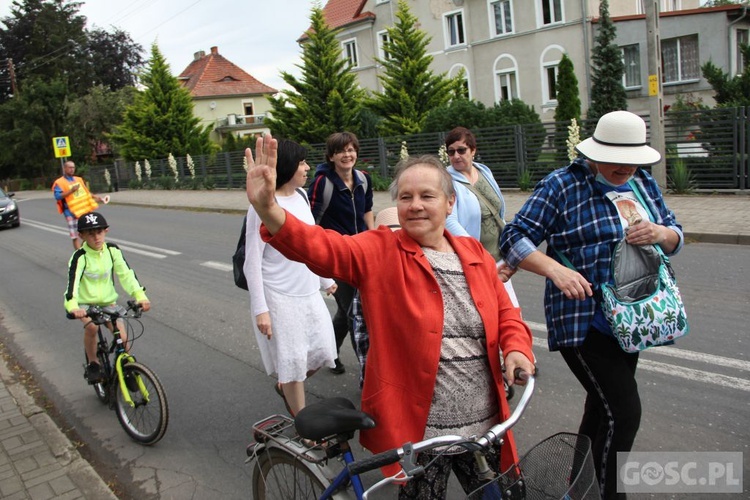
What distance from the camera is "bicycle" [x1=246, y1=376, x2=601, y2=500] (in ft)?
6.33

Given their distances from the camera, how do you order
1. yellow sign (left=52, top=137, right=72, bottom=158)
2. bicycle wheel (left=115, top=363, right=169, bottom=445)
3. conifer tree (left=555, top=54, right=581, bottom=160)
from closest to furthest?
bicycle wheel (left=115, top=363, right=169, bottom=445)
conifer tree (left=555, top=54, right=581, bottom=160)
yellow sign (left=52, top=137, right=72, bottom=158)

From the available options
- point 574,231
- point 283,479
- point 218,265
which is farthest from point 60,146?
point 574,231

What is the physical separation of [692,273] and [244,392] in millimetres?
5714

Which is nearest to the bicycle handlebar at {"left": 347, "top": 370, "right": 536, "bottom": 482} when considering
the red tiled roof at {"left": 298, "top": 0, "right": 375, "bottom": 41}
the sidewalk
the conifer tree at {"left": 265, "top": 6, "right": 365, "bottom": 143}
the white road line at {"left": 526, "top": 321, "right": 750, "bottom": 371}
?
Result: the sidewalk

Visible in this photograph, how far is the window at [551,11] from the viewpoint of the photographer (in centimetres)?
2794

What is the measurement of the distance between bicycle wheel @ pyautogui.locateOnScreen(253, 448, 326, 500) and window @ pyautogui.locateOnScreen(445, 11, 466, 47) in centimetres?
3182

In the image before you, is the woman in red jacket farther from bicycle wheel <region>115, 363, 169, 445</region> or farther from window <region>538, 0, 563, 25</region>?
window <region>538, 0, 563, 25</region>

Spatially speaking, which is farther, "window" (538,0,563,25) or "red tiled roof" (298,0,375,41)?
"red tiled roof" (298,0,375,41)

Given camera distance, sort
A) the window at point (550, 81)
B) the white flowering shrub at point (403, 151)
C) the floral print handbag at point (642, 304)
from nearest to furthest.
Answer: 1. the floral print handbag at point (642, 304)
2. the white flowering shrub at point (403, 151)
3. the window at point (550, 81)

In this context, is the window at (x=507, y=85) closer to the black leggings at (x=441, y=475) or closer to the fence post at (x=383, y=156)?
the fence post at (x=383, y=156)

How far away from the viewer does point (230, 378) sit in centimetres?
573

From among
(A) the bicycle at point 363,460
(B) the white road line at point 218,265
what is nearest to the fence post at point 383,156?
(B) the white road line at point 218,265

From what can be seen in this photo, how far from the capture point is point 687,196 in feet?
45.0

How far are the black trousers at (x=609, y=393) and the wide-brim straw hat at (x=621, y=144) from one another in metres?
0.76
